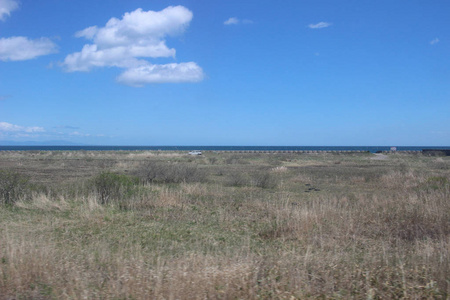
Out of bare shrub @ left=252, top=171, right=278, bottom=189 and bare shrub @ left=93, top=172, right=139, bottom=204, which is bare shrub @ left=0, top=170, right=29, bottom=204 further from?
bare shrub @ left=252, top=171, right=278, bottom=189

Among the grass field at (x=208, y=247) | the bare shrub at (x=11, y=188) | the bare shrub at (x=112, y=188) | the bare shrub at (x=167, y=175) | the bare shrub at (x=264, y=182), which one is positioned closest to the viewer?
the grass field at (x=208, y=247)

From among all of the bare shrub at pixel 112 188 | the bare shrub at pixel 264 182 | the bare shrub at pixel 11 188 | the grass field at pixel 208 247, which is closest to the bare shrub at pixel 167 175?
the bare shrub at pixel 264 182

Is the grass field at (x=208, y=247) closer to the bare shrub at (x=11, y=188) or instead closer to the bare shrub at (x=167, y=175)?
the bare shrub at (x=11, y=188)

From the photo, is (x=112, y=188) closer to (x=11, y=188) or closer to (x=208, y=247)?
(x=11, y=188)

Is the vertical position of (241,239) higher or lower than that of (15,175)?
lower

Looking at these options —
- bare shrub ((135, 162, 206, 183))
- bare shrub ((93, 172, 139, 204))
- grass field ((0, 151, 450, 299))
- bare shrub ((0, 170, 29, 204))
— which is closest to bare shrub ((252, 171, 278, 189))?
bare shrub ((135, 162, 206, 183))

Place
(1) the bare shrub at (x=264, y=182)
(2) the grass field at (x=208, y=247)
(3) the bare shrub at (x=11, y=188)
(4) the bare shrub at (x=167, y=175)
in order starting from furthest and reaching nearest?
(4) the bare shrub at (x=167, y=175) < (1) the bare shrub at (x=264, y=182) < (3) the bare shrub at (x=11, y=188) < (2) the grass field at (x=208, y=247)

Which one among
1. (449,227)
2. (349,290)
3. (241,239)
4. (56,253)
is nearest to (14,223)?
(56,253)

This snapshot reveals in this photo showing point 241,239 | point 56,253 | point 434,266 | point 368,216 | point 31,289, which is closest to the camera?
point 31,289

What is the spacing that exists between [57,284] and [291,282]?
3247 mm

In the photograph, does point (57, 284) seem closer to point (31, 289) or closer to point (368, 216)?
point (31, 289)

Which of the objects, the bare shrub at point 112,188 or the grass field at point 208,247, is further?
the bare shrub at point 112,188

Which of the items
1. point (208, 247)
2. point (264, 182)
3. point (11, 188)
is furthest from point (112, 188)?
point (264, 182)

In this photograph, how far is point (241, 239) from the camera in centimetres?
831
